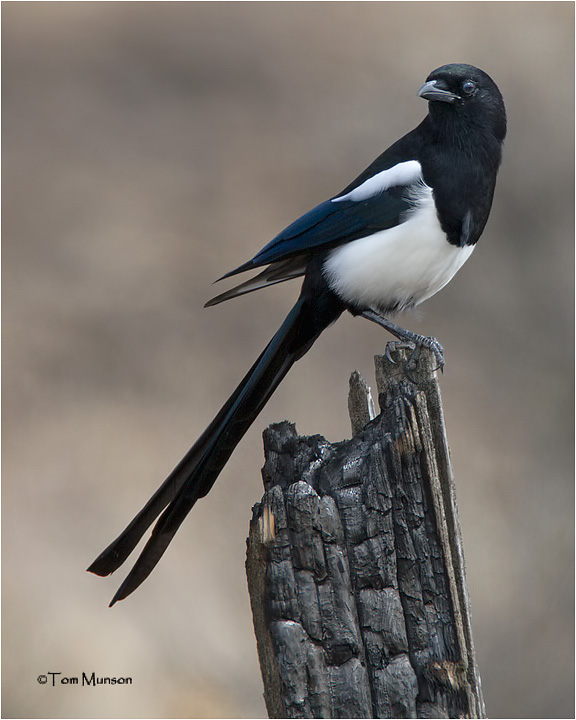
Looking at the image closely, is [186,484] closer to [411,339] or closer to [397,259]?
[411,339]

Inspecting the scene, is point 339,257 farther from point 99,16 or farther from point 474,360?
point 99,16

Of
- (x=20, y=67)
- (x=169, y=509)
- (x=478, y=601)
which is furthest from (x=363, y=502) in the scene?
(x=20, y=67)

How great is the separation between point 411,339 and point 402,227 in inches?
12.9

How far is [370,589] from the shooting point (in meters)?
1.62

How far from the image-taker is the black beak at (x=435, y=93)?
254 centimetres

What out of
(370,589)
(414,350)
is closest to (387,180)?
(414,350)

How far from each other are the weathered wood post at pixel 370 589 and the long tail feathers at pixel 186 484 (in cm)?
44

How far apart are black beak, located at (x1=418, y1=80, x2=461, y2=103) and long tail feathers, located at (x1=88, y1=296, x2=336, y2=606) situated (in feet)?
2.92

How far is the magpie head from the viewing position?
259 cm

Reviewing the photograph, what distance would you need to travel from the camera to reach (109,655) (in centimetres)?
355

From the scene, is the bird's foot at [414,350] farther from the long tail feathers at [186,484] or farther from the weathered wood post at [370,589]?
the long tail feathers at [186,484]

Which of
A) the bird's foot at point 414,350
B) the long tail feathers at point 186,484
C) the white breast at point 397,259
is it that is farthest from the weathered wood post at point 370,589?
the white breast at point 397,259

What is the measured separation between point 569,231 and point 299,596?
3.64m

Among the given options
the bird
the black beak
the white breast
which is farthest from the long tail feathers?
the black beak
